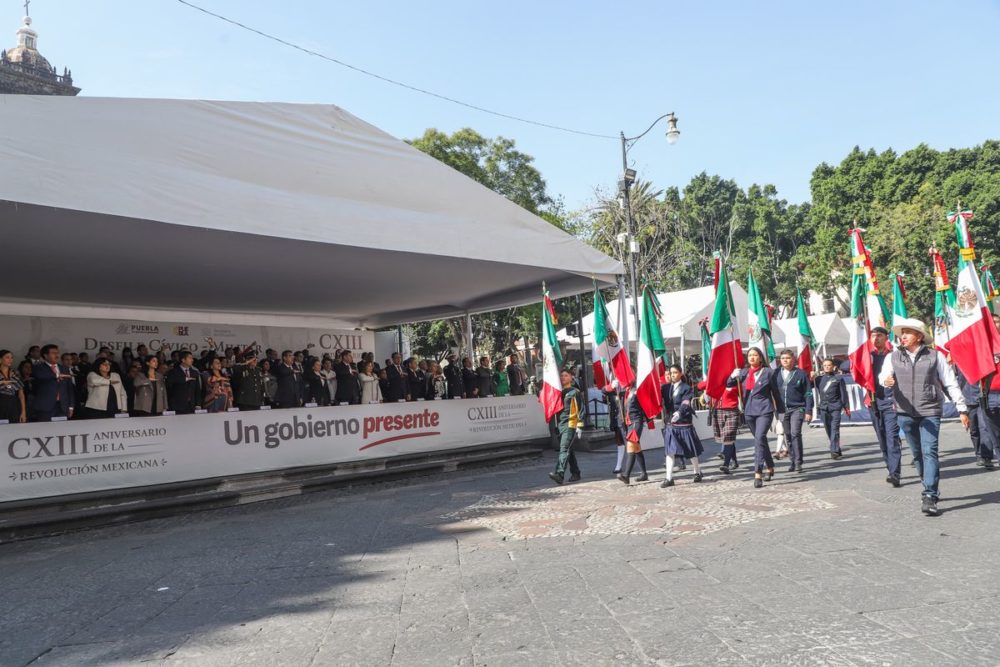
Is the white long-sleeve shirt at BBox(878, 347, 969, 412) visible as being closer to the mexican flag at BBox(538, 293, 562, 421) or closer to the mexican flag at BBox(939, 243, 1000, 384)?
the mexican flag at BBox(939, 243, 1000, 384)

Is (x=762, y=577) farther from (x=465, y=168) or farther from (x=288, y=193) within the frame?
(x=465, y=168)

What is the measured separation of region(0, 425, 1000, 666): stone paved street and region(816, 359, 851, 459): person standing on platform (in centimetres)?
259

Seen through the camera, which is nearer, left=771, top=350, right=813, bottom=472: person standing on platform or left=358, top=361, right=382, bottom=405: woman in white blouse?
left=771, top=350, right=813, bottom=472: person standing on platform

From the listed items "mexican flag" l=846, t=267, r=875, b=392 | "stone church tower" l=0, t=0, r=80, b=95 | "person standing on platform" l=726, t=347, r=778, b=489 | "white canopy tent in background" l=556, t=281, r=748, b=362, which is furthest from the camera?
"stone church tower" l=0, t=0, r=80, b=95

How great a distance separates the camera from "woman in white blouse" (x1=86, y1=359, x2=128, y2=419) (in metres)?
10.6

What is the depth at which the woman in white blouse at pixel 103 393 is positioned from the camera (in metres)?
10.6

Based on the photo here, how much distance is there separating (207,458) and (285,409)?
153 cm

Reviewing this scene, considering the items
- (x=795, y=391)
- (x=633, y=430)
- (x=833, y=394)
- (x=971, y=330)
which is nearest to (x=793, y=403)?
(x=795, y=391)

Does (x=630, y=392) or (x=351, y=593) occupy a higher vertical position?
(x=630, y=392)

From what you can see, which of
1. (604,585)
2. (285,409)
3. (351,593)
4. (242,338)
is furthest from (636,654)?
(242,338)

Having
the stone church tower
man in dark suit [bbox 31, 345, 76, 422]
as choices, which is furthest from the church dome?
man in dark suit [bbox 31, 345, 76, 422]

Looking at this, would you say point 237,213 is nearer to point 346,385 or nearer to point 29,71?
point 346,385

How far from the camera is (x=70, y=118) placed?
807 centimetres

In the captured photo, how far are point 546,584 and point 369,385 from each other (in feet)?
32.0
